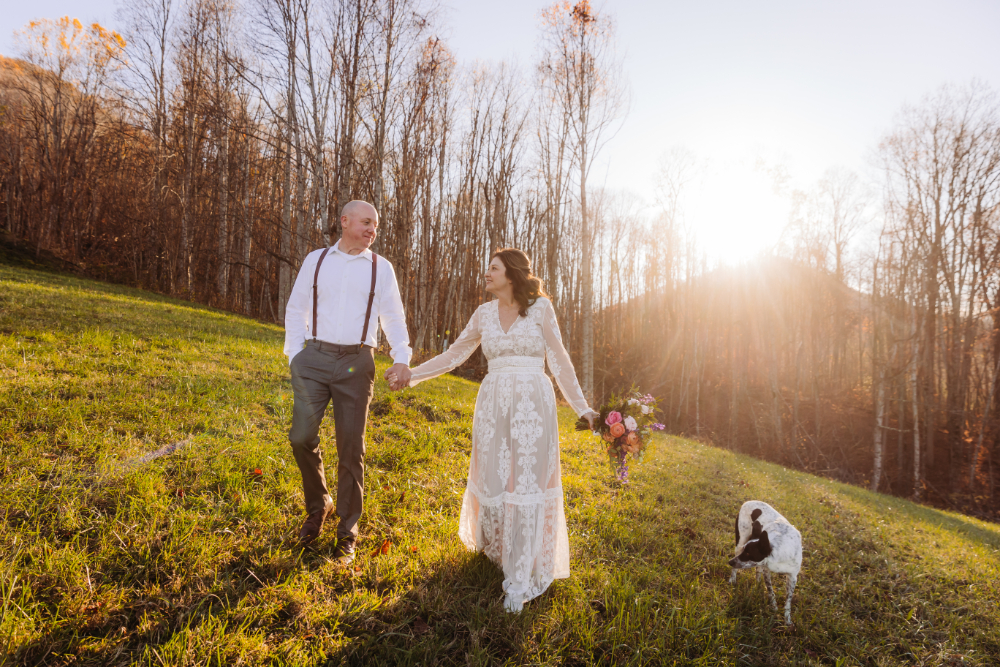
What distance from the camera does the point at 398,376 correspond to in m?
3.14

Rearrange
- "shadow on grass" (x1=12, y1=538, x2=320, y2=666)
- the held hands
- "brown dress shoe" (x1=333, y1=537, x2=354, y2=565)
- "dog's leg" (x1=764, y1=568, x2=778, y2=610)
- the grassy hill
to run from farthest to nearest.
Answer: "dog's leg" (x1=764, y1=568, x2=778, y2=610) < the held hands < "brown dress shoe" (x1=333, y1=537, x2=354, y2=565) < the grassy hill < "shadow on grass" (x1=12, y1=538, x2=320, y2=666)

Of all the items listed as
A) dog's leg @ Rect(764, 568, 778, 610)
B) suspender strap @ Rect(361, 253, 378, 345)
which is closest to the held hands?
suspender strap @ Rect(361, 253, 378, 345)

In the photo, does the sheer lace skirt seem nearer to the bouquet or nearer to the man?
the bouquet

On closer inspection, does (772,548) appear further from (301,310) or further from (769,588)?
(301,310)

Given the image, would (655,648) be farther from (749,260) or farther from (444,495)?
(749,260)

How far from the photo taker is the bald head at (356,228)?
314cm

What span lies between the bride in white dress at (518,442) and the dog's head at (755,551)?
1.29 meters

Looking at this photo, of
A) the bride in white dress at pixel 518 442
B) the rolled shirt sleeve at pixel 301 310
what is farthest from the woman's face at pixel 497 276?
the rolled shirt sleeve at pixel 301 310

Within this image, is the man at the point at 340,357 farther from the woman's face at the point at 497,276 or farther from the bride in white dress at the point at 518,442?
the woman's face at the point at 497,276

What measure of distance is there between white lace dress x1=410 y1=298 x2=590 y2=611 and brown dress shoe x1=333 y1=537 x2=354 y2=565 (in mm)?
863

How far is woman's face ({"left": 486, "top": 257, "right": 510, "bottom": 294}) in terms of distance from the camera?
10.4 ft

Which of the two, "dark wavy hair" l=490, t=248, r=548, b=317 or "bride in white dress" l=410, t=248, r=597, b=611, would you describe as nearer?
"bride in white dress" l=410, t=248, r=597, b=611

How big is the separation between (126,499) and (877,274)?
26348mm

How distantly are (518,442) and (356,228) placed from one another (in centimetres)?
189
